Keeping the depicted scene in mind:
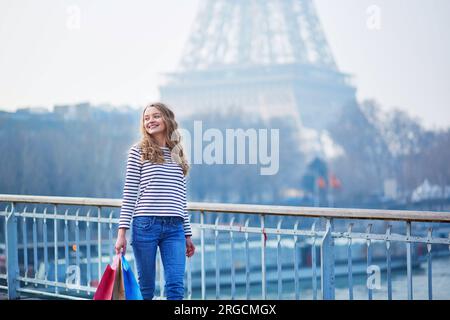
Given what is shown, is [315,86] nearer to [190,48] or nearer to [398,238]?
[190,48]

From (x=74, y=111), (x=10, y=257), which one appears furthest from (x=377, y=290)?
(x=74, y=111)

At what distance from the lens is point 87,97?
161 ft

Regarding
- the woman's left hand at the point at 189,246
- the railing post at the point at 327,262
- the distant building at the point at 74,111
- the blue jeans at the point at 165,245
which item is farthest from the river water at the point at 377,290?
the blue jeans at the point at 165,245

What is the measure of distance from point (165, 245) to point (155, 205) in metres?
0.20

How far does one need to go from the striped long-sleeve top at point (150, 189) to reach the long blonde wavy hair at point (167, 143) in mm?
32

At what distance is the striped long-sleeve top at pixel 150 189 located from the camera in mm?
4230

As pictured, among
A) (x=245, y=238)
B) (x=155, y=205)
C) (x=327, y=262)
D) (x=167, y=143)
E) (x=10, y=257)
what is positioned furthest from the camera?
(x=10, y=257)

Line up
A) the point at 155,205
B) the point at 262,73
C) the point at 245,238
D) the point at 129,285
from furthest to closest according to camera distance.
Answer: the point at 262,73 → the point at 245,238 → the point at 155,205 → the point at 129,285

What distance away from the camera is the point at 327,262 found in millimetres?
4773

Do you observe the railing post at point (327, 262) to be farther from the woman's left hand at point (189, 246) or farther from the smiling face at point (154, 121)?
the smiling face at point (154, 121)

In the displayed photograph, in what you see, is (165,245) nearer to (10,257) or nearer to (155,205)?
(155,205)

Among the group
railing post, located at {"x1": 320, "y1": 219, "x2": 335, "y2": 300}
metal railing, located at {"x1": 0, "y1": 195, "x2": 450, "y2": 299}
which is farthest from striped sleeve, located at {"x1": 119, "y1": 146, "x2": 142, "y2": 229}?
railing post, located at {"x1": 320, "y1": 219, "x2": 335, "y2": 300}

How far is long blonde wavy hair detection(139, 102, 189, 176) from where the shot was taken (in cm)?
424
